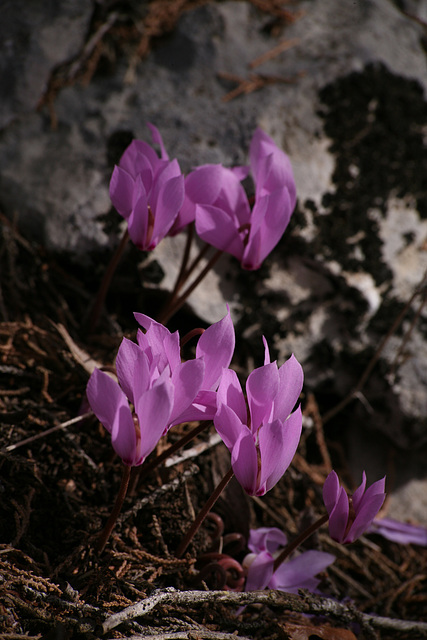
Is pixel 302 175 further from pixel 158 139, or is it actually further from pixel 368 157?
pixel 158 139

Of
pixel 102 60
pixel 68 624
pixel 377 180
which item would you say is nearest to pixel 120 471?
pixel 68 624

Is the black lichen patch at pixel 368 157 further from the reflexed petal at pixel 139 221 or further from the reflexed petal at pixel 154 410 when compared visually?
the reflexed petal at pixel 154 410

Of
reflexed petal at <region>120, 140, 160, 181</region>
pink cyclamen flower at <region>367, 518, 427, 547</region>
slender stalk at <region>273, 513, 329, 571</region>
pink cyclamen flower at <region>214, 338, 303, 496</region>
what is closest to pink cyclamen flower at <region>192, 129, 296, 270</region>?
Result: reflexed petal at <region>120, 140, 160, 181</region>

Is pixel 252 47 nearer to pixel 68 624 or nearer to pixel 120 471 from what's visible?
pixel 120 471

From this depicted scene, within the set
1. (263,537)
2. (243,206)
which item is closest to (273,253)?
(243,206)

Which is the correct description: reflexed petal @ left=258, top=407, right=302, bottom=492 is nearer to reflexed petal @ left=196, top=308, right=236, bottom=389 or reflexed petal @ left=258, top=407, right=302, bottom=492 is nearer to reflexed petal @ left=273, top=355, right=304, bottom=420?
reflexed petal @ left=273, top=355, right=304, bottom=420

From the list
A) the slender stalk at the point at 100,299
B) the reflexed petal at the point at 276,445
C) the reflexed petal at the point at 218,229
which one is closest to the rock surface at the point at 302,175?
the slender stalk at the point at 100,299
